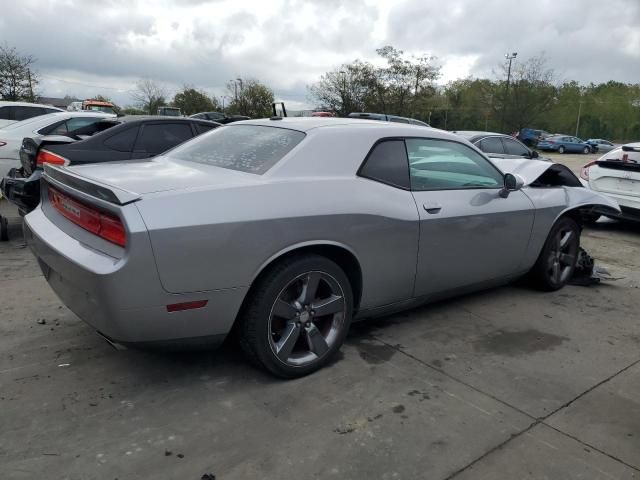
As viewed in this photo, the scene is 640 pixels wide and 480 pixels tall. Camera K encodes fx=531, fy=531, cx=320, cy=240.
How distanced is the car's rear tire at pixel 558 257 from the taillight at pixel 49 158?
520cm

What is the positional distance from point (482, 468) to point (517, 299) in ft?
8.56

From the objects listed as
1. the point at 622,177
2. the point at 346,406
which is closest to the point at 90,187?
the point at 346,406

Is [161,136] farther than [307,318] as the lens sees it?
Yes

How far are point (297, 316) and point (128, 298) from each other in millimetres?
984

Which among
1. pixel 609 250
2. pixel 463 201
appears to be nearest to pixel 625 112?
pixel 609 250

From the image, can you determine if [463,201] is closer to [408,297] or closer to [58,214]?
[408,297]

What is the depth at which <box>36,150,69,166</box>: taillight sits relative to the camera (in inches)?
240

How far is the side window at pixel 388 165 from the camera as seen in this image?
350 cm

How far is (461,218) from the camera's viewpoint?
384 centimetres

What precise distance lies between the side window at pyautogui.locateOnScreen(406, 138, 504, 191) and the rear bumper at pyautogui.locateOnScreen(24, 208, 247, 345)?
1.66 metres

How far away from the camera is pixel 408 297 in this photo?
372 cm

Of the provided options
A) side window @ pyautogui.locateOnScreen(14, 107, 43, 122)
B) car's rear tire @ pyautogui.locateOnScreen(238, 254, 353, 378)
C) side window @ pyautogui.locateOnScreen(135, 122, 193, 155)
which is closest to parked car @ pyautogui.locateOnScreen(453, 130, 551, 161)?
side window @ pyautogui.locateOnScreen(135, 122, 193, 155)

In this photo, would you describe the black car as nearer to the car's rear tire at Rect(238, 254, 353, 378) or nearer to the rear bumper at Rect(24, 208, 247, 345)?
the rear bumper at Rect(24, 208, 247, 345)

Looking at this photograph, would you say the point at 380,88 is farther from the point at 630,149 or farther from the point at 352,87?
the point at 630,149
